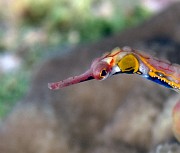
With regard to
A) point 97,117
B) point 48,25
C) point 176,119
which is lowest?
point 176,119

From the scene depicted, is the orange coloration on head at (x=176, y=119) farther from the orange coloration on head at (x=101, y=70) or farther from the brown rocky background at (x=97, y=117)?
the orange coloration on head at (x=101, y=70)

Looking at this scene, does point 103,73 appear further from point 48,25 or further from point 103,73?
point 48,25

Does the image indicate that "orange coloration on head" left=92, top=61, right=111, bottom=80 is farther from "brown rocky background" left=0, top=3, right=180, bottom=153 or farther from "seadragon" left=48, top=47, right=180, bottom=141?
"brown rocky background" left=0, top=3, right=180, bottom=153

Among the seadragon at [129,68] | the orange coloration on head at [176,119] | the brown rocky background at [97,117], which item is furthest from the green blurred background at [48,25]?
the seadragon at [129,68]

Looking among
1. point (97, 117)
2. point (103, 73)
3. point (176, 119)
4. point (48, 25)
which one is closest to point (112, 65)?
point (103, 73)

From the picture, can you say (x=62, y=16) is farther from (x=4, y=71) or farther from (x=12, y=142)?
(x=12, y=142)

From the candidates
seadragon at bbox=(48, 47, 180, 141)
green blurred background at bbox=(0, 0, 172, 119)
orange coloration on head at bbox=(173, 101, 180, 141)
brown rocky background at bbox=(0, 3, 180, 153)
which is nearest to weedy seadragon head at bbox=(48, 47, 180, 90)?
seadragon at bbox=(48, 47, 180, 141)

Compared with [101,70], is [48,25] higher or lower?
higher
